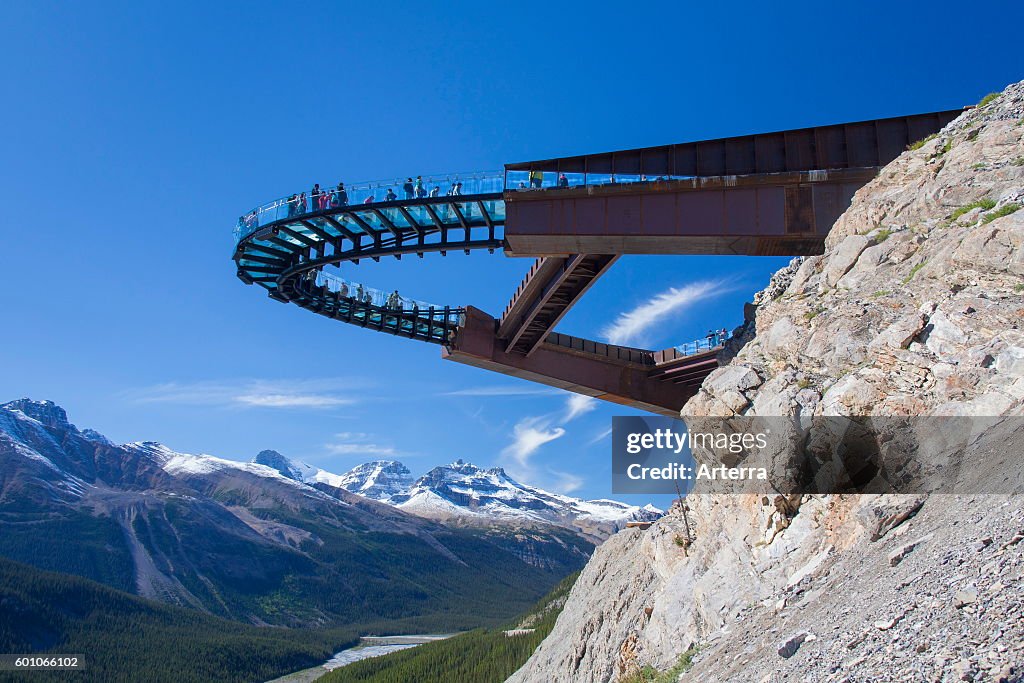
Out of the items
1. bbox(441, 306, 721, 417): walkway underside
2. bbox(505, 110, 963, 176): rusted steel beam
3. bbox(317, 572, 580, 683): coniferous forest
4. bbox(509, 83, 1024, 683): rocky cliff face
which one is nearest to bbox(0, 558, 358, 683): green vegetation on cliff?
bbox(317, 572, 580, 683): coniferous forest

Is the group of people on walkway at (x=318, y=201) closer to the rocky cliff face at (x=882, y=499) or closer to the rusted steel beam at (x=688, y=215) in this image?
the rusted steel beam at (x=688, y=215)

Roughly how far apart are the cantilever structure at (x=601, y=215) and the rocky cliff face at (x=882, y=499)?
2.55 meters

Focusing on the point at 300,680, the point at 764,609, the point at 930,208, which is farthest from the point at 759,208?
the point at 300,680

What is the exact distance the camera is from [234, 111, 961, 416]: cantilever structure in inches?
948

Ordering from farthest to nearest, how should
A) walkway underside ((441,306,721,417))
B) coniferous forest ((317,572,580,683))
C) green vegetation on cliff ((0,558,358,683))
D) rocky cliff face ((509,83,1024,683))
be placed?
green vegetation on cliff ((0,558,358,683))
coniferous forest ((317,572,580,683))
walkway underside ((441,306,721,417))
rocky cliff face ((509,83,1024,683))

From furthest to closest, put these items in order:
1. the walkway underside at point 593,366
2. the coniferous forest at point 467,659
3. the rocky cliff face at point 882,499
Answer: the coniferous forest at point 467,659 < the walkway underside at point 593,366 < the rocky cliff face at point 882,499

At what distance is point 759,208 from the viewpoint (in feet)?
79.7

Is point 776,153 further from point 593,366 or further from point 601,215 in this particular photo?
point 593,366

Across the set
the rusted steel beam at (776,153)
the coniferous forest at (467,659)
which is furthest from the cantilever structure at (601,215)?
the coniferous forest at (467,659)

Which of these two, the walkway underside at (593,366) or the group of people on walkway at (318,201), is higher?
the group of people on walkway at (318,201)

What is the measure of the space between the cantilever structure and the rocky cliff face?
255 centimetres

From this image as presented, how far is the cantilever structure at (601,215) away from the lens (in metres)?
24.1

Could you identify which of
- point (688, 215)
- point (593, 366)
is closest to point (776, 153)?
point (688, 215)

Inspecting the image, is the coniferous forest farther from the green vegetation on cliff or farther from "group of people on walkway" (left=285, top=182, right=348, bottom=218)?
"group of people on walkway" (left=285, top=182, right=348, bottom=218)
